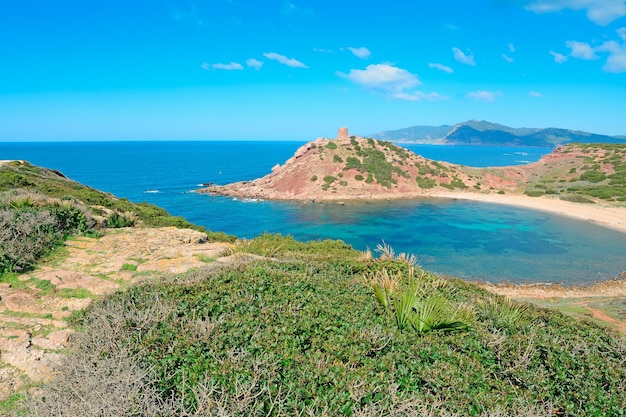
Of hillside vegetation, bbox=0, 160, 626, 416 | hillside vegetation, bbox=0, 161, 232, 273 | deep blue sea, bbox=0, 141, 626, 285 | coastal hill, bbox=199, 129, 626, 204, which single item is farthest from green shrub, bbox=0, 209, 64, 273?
coastal hill, bbox=199, 129, 626, 204

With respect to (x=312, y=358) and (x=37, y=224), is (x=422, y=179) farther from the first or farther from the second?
(x=312, y=358)

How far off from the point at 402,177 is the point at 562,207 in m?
25.7

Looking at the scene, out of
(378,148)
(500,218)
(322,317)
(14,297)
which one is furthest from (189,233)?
(378,148)

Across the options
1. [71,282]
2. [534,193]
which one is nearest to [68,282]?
[71,282]

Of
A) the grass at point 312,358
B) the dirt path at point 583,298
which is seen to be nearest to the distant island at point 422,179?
the dirt path at point 583,298

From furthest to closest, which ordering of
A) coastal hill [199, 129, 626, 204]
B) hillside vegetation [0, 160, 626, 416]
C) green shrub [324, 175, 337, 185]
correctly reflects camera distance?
green shrub [324, 175, 337, 185] < coastal hill [199, 129, 626, 204] < hillside vegetation [0, 160, 626, 416]

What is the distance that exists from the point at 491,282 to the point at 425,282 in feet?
61.5

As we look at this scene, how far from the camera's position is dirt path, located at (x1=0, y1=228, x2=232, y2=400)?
18.3ft

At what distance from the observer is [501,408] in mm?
4617

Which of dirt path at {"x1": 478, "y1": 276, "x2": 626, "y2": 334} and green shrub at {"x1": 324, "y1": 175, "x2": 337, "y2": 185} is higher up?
green shrub at {"x1": 324, "y1": 175, "x2": 337, "y2": 185}

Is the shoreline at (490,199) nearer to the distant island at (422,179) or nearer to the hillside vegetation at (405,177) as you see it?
the distant island at (422,179)

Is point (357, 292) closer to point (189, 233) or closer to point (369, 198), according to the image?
point (189, 233)

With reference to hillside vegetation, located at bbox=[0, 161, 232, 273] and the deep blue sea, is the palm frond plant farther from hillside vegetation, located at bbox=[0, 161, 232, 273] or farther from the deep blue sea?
the deep blue sea

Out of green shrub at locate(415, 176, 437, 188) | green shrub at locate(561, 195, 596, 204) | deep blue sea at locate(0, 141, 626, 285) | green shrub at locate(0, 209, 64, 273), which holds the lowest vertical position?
deep blue sea at locate(0, 141, 626, 285)
